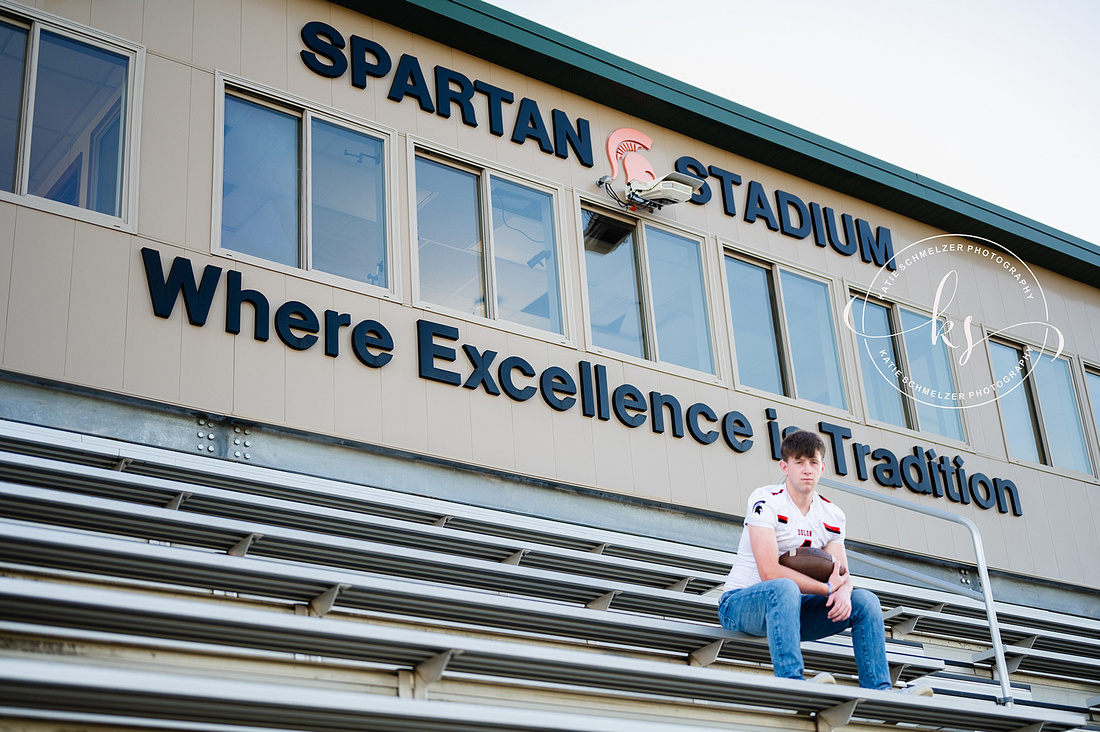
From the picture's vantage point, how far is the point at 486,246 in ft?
24.4

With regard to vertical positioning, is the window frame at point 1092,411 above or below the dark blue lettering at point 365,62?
below

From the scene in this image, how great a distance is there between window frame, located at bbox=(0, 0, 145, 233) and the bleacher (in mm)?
1182

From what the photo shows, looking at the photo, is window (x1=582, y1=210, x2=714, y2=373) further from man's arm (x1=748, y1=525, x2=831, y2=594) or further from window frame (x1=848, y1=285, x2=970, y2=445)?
man's arm (x1=748, y1=525, x2=831, y2=594)

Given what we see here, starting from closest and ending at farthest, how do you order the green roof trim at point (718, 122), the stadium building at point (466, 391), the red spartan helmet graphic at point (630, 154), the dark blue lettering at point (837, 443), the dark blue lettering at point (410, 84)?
1. the stadium building at point (466, 391)
2. the dark blue lettering at point (410, 84)
3. the green roof trim at point (718, 122)
4. the red spartan helmet graphic at point (630, 154)
5. the dark blue lettering at point (837, 443)

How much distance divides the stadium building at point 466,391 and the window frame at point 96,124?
2 cm

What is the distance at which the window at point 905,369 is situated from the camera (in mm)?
9359

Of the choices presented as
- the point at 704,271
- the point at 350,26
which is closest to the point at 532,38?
the point at 350,26

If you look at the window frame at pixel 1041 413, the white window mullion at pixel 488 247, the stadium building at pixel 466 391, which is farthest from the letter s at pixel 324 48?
the window frame at pixel 1041 413

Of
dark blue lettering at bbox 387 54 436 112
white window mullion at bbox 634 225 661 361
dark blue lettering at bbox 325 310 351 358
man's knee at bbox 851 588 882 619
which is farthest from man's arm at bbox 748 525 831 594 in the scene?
dark blue lettering at bbox 387 54 436 112

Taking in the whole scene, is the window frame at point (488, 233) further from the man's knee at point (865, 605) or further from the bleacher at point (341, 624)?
the man's knee at point (865, 605)

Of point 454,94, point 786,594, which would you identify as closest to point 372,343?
point 454,94

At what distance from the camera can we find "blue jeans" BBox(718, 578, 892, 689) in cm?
440

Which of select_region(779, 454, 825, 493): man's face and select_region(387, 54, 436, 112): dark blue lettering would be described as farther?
select_region(387, 54, 436, 112): dark blue lettering

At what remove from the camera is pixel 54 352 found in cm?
547
